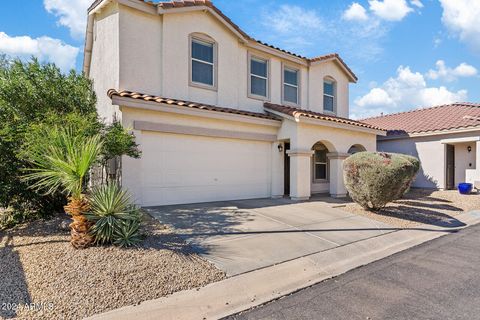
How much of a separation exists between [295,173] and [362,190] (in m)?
2.90

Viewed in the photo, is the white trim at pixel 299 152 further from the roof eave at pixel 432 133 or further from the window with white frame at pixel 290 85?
the roof eave at pixel 432 133

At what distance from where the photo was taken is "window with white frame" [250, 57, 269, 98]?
42.3ft

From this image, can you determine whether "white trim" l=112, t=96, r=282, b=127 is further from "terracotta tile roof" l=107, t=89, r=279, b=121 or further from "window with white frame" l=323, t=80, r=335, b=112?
"window with white frame" l=323, t=80, r=335, b=112

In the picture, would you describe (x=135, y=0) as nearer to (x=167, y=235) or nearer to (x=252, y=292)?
(x=167, y=235)

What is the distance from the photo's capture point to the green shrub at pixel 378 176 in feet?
28.9

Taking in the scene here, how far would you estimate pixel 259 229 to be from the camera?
7.05 meters

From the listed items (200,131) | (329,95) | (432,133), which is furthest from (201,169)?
(432,133)

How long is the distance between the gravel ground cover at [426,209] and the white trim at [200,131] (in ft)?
14.0

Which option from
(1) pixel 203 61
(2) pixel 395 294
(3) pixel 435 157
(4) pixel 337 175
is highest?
(1) pixel 203 61

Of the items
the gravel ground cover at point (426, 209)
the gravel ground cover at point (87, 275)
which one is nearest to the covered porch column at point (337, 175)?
the gravel ground cover at point (426, 209)

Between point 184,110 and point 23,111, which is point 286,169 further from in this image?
point 23,111

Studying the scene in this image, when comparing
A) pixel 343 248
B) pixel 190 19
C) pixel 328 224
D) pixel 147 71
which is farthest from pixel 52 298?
pixel 190 19

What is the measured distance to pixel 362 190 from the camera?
9.22 m

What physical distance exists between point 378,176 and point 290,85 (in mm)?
7026
